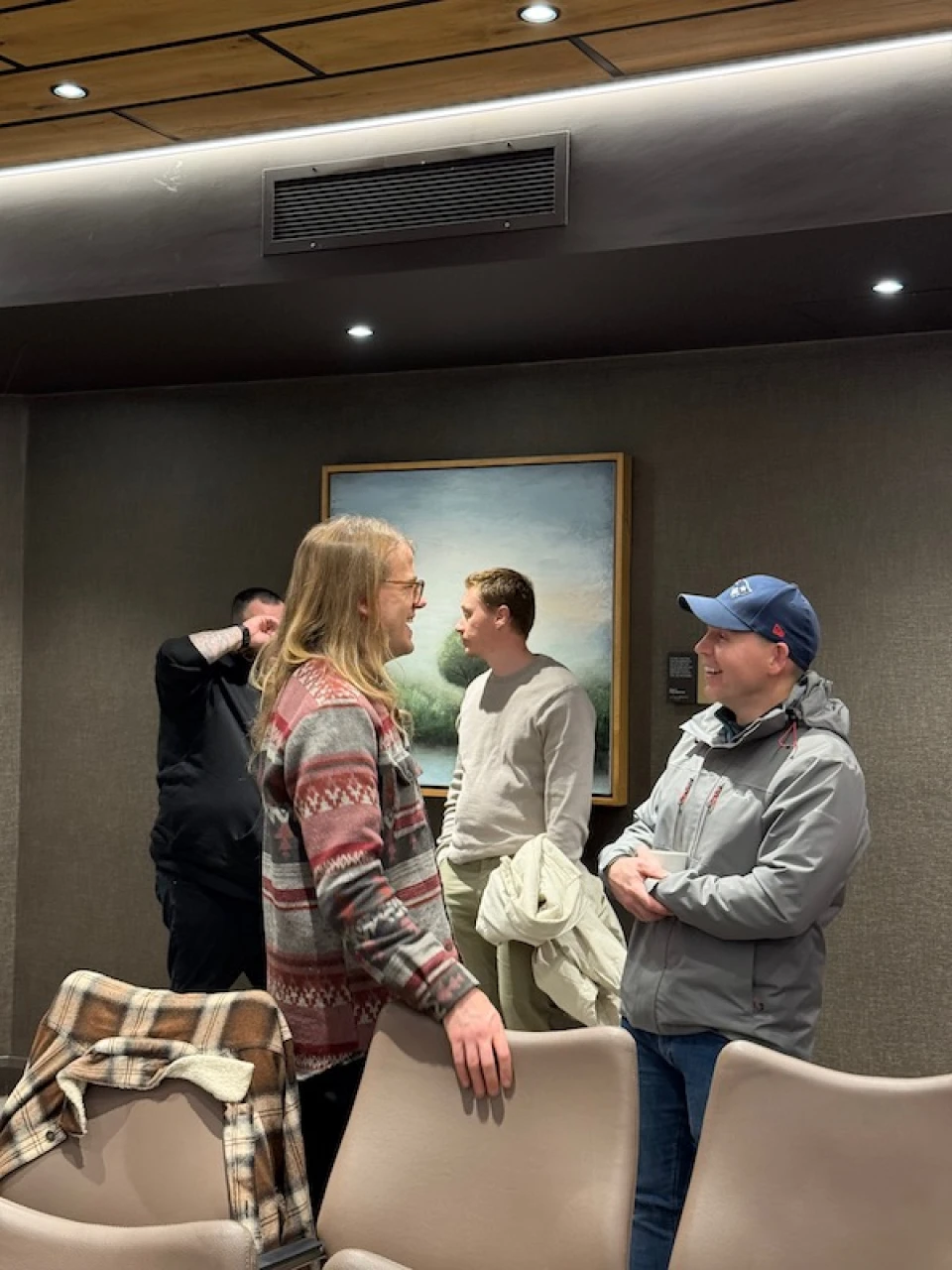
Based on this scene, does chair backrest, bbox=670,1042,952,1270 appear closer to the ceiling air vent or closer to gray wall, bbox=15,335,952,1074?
the ceiling air vent

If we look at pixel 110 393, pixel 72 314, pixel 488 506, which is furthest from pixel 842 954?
pixel 110 393

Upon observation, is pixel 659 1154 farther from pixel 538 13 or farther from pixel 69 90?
pixel 69 90

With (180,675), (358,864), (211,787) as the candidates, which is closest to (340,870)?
(358,864)

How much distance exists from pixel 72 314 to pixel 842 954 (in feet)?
9.34

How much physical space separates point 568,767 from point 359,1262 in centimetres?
230

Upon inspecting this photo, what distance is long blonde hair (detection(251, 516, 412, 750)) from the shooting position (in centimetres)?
249

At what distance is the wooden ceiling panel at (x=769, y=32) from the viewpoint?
3047mm

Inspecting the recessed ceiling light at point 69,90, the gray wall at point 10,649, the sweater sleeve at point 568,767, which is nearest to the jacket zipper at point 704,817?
the sweater sleeve at point 568,767

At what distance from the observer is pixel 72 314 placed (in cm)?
434

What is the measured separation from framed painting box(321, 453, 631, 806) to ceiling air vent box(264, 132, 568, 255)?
114 centimetres

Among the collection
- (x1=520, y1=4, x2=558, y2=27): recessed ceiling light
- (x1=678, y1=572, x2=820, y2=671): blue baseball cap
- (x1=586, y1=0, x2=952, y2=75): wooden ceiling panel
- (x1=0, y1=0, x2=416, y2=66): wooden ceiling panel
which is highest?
(x1=0, y1=0, x2=416, y2=66): wooden ceiling panel

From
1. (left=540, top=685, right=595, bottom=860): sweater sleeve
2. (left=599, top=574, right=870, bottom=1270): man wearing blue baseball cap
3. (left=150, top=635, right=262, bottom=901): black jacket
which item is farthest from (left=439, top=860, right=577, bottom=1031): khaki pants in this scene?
(left=599, top=574, right=870, bottom=1270): man wearing blue baseball cap

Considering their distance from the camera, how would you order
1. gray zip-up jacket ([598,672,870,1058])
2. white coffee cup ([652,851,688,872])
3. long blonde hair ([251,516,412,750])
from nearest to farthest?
long blonde hair ([251,516,412,750])
gray zip-up jacket ([598,672,870,1058])
white coffee cup ([652,851,688,872])

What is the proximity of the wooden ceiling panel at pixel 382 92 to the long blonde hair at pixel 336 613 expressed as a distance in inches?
54.6
